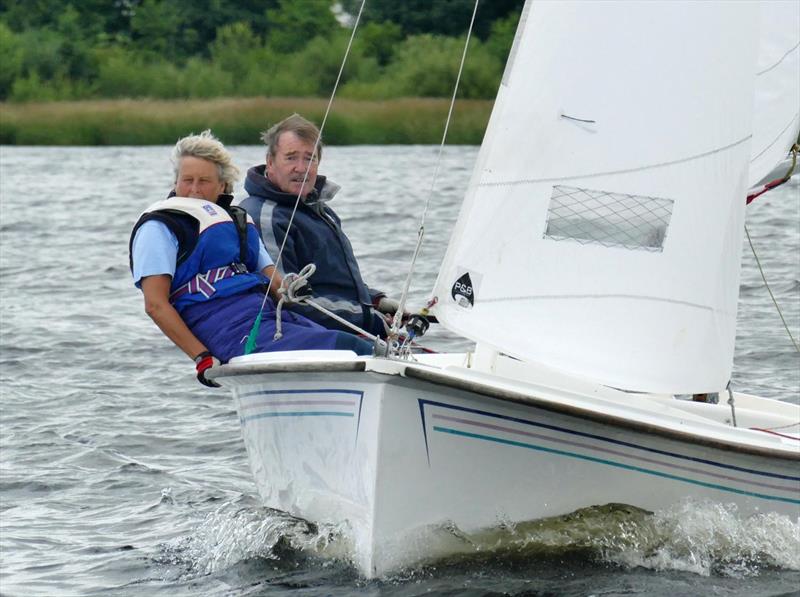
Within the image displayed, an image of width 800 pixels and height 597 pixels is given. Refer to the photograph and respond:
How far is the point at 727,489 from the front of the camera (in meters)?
5.16

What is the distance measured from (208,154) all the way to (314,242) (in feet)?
1.79

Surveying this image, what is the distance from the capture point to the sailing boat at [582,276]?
16.0 feet

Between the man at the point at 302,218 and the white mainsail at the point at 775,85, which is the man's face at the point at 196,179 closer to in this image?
the man at the point at 302,218

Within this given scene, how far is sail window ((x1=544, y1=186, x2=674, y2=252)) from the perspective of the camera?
4.92 m

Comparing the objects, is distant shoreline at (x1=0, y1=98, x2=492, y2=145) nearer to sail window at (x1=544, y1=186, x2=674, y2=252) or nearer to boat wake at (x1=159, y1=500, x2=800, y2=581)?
boat wake at (x1=159, y1=500, x2=800, y2=581)

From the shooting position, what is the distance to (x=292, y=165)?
19.2 ft

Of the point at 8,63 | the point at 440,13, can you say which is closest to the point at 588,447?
the point at 8,63

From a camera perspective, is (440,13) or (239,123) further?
(440,13)

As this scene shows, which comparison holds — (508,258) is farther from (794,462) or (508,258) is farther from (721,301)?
(794,462)

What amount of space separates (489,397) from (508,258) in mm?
450

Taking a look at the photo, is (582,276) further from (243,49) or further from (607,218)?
(243,49)

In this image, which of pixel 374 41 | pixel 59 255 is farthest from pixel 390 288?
pixel 374 41

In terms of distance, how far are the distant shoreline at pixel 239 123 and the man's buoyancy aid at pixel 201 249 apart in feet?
86.1

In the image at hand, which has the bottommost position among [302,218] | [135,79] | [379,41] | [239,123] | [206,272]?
[135,79]
